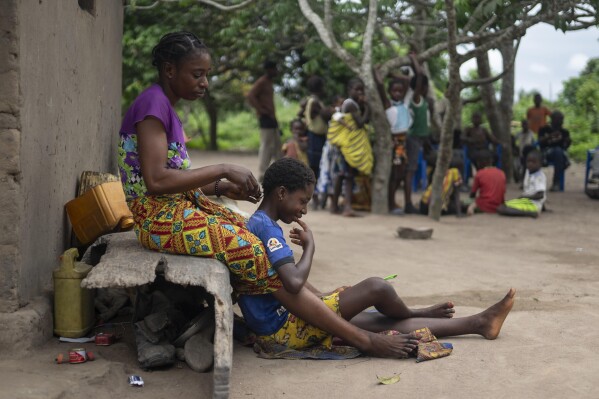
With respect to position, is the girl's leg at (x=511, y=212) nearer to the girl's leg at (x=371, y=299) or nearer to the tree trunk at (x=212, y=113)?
the girl's leg at (x=371, y=299)

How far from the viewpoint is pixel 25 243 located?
3.79m

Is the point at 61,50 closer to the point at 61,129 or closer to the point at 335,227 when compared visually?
the point at 61,129

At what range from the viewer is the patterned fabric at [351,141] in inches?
388

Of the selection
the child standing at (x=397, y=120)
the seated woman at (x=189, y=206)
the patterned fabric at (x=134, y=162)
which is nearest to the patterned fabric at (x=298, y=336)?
the seated woman at (x=189, y=206)

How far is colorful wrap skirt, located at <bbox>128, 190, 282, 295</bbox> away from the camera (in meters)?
3.77

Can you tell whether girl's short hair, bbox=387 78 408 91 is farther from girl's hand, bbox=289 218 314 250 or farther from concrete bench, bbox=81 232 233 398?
concrete bench, bbox=81 232 233 398

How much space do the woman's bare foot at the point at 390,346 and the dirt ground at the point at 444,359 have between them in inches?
1.7

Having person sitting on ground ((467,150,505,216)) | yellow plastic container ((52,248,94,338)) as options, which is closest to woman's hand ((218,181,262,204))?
yellow plastic container ((52,248,94,338))

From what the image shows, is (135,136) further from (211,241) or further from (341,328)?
(341,328)

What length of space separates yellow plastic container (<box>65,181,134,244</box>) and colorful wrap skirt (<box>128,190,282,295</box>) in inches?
24.4

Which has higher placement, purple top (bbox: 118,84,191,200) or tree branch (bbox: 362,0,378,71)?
tree branch (bbox: 362,0,378,71)

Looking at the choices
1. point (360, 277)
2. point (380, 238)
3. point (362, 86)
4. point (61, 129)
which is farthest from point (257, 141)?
point (61, 129)

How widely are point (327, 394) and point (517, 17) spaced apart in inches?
264

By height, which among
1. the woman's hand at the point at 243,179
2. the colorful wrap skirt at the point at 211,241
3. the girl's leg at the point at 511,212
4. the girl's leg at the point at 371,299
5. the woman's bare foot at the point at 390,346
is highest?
the woman's hand at the point at 243,179
